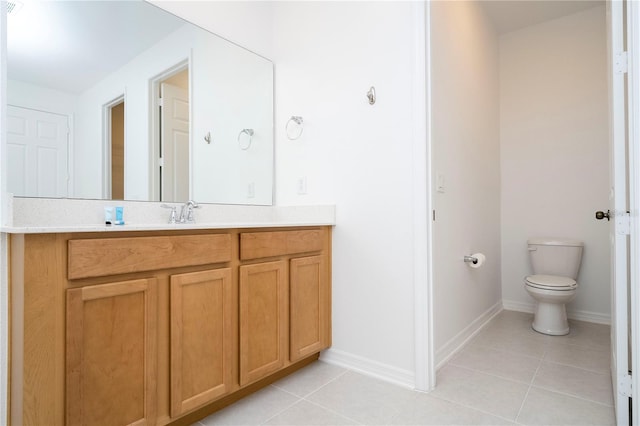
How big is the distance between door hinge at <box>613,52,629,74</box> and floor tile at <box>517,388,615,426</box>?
145cm

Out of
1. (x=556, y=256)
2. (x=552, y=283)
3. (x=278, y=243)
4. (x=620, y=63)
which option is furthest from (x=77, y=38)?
(x=556, y=256)

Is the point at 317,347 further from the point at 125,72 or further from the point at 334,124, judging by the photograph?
the point at 125,72

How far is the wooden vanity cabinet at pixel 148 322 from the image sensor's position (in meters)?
1.05

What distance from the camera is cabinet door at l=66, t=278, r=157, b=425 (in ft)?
3.61

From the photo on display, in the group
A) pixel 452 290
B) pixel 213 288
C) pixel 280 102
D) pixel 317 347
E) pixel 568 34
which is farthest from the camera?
pixel 568 34

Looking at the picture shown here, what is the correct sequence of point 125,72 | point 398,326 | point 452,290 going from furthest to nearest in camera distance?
point 452,290 → point 398,326 → point 125,72

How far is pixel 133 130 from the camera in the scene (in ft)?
5.82

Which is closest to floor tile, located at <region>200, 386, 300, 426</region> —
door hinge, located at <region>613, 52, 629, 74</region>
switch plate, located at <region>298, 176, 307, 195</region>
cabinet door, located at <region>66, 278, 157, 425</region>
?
cabinet door, located at <region>66, 278, 157, 425</region>

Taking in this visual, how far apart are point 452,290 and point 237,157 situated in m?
1.66

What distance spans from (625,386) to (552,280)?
1.42 metres

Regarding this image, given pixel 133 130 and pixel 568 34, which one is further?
pixel 568 34

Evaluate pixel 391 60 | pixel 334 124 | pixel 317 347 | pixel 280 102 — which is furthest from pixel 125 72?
pixel 317 347

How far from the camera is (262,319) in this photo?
170 centimetres

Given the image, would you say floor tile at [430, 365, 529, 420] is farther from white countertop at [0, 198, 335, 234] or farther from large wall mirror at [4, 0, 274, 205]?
large wall mirror at [4, 0, 274, 205]
